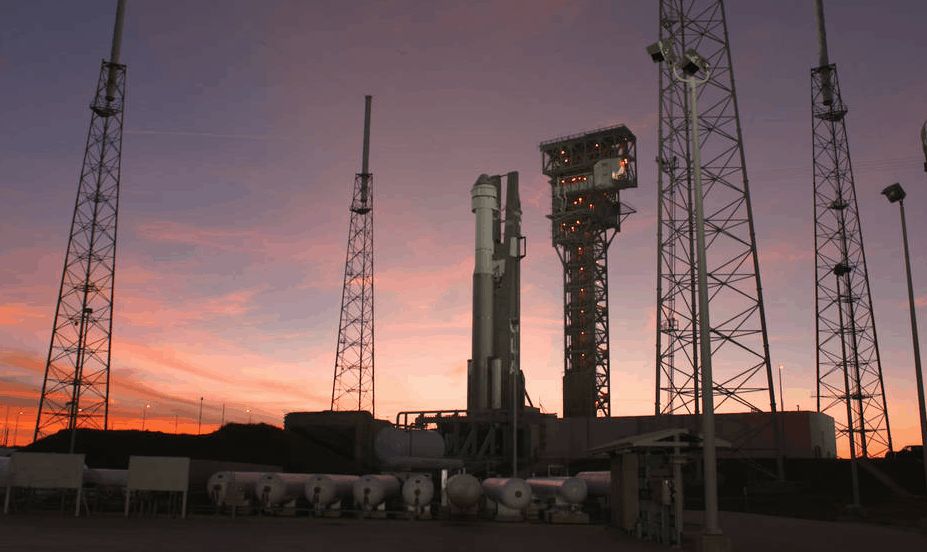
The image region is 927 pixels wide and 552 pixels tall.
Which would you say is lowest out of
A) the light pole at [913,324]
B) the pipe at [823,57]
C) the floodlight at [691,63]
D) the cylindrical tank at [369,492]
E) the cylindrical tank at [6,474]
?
the cylindrical tank at [369,492]

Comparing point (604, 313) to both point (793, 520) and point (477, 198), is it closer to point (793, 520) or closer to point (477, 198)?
point (477, 198)

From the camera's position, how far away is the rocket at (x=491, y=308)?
226 ft

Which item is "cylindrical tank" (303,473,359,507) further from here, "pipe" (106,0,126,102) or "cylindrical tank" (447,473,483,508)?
"pipe" (106,0,126,102)

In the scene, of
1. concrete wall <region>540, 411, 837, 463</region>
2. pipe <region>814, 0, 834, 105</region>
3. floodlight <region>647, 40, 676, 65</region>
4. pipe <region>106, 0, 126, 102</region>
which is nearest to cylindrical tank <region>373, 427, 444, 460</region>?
concrete wall <region>540, 411, 837, 463</region>

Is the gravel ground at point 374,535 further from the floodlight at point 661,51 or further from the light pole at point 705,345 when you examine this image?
the floodlight at point 661,51

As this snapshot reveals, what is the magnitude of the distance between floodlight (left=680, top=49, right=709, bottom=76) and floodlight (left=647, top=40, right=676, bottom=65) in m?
1.33

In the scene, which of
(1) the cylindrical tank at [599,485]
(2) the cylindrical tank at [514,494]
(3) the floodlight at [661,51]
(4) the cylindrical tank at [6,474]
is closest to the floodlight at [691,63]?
(3) the floodlight at [661,51]

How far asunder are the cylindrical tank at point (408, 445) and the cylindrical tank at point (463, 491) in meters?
23.3

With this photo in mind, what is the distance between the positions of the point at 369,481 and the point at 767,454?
3868 cm

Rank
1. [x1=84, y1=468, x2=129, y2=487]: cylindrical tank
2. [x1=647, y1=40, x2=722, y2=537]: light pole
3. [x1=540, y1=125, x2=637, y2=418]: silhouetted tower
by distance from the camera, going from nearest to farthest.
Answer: [x1=647, y1=40, x2=722, y2=537]: light pole < [x1=84, y1=468, x2=129, y2=487]: cylindrical tank < [x1=540, y1=125, x2=637, y2=418]: silhouetted tower

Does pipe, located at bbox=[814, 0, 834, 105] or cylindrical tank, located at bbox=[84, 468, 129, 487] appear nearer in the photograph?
cylindrical tank, located at bbox=[84, 468, 129, 487]

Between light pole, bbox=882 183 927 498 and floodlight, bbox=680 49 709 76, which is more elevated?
floodlight, bbox=680 49 709 76

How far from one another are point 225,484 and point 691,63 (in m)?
28.7

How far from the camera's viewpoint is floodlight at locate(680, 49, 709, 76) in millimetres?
22297
